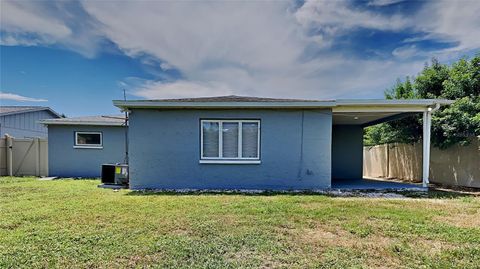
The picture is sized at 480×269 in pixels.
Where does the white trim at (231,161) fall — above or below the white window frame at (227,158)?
below

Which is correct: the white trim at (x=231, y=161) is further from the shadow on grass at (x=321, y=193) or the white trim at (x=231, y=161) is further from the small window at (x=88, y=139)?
the small window at (x=88, y=139)

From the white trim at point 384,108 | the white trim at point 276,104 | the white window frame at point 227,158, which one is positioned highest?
the white trim at point 276,104

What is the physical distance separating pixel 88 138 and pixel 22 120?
1121cm

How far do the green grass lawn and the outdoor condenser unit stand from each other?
2.22m

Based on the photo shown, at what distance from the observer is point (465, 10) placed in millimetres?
9352

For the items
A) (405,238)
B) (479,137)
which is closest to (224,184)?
(405,238)

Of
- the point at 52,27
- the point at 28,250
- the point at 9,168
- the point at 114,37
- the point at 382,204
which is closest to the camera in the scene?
the point at 28,250

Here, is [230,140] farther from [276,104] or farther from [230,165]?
[276,104]

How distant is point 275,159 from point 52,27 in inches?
370

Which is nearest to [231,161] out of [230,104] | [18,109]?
[230,104]

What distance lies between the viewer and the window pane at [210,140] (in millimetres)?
9039

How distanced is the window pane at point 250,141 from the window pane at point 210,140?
3.03 feet

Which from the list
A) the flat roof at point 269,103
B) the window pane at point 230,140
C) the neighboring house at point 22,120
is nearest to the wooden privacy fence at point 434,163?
the flat roof at point 269,103

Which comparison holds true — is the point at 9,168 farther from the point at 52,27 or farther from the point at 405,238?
the point at 405,238
